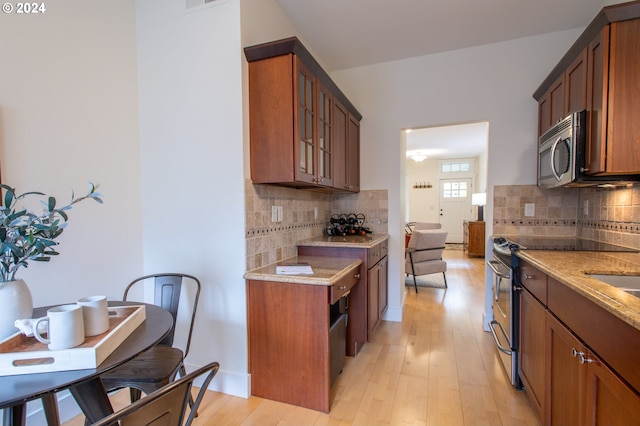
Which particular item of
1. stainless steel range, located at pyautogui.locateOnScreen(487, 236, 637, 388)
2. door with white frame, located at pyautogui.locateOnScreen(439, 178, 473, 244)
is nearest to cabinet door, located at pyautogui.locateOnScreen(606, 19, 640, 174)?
stainless steel range, located at pyautogui.locateOnScreen(487, 236, 637, 388)

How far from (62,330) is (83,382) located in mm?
177

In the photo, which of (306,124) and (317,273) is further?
(306,124)

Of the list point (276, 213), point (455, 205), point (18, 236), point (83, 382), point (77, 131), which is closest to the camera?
point (83, 382)

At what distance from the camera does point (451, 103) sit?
3008 millimetres

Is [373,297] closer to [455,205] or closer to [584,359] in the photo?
[584,359]

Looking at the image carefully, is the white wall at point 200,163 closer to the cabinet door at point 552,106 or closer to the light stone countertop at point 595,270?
the light stone countertop at point 595,270

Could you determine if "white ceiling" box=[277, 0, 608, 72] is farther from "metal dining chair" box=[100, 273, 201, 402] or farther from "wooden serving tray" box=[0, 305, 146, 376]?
"wooden serving tray" box=[0, 305, 146, 376]

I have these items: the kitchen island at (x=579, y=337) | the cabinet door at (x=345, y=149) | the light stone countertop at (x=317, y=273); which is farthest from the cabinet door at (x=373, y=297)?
the kitchen island at (x=579, y=337)

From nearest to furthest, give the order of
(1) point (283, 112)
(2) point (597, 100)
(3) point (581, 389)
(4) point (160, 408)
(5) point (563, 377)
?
(4) point (160, 408) < (3) point (581, 389) < (5) point (563, 377) < (2) point (597, 100) < (1) point (283, 112)

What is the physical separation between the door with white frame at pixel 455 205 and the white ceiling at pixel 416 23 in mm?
6136

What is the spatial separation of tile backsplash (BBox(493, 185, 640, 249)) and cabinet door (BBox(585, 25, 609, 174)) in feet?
2.46

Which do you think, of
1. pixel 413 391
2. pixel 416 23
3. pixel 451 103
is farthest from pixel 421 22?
pixel 413 391

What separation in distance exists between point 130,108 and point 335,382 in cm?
238

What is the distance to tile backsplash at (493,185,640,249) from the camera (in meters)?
2.27
